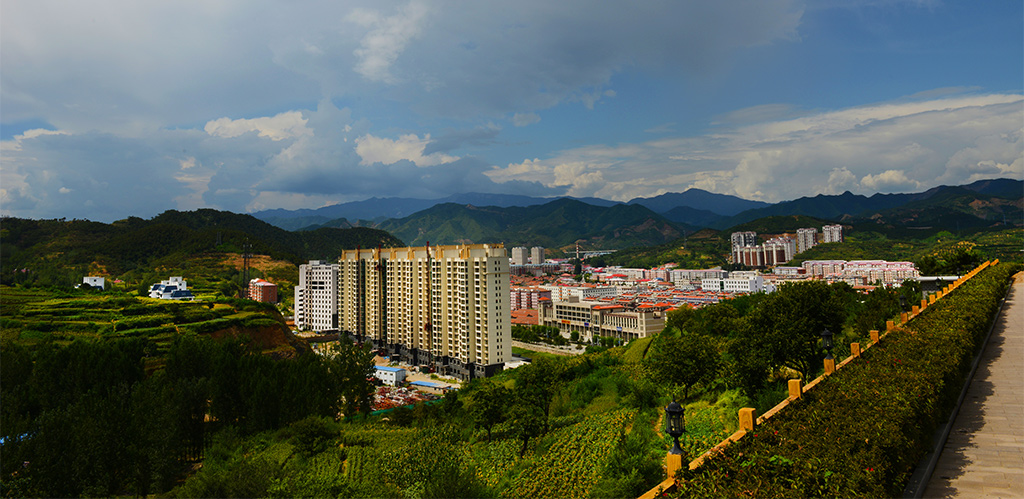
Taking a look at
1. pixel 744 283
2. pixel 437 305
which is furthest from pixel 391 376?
pixel 744 283

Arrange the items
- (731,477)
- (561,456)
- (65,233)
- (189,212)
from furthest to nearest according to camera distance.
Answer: (189,212)
(65,233)
(561,456)
(731,477)

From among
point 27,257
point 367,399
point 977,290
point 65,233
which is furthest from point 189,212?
point 977,290

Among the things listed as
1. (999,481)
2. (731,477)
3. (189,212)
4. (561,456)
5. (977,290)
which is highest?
(189,212)

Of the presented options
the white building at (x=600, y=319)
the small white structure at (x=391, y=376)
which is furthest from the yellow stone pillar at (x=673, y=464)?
the white building at (x=600, y=319)

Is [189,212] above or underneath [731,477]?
above

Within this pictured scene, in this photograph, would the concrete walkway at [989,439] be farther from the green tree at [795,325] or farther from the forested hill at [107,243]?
the forested hill at [107,243]

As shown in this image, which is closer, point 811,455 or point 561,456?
point 811,455

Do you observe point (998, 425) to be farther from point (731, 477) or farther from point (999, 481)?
point (731, 477)

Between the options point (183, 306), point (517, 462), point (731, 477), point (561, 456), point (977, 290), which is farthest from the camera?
point (183, 306)
